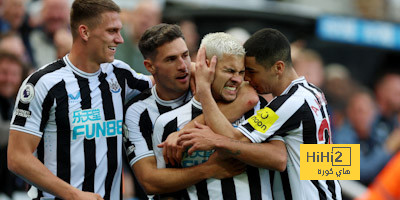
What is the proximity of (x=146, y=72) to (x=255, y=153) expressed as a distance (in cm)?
393

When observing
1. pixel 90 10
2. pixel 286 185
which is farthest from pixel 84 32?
pixel 286 185

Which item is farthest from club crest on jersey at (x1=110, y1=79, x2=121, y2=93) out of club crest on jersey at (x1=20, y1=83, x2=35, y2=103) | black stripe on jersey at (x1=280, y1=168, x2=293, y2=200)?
black stripe on jersey at (x1=280, y1=168, x2=293, y2=200)

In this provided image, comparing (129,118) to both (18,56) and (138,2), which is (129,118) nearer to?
(18,56)

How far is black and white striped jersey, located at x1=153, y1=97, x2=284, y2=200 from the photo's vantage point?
12.7ft

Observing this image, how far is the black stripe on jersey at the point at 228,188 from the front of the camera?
12.6 feet

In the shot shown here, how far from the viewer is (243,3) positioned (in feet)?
34.1

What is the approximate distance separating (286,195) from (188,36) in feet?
Result: 14.7

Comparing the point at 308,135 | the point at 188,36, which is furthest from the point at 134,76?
the point at 188,36

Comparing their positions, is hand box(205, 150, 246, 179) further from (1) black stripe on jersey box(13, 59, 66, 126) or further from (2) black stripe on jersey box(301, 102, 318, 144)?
(1) black stripe on jersey box(13, 59, 66, 126)

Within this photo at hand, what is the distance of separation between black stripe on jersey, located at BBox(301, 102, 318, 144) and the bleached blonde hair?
0.56 m

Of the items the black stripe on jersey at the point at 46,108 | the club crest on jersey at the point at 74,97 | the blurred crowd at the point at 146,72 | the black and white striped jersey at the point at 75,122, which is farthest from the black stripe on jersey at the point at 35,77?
the blurred crowd at the point at 146,72

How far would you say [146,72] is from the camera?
24.4ft

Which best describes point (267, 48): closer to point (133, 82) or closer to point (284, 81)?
point (284, 81)

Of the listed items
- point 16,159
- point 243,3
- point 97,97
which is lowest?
point 16,159
